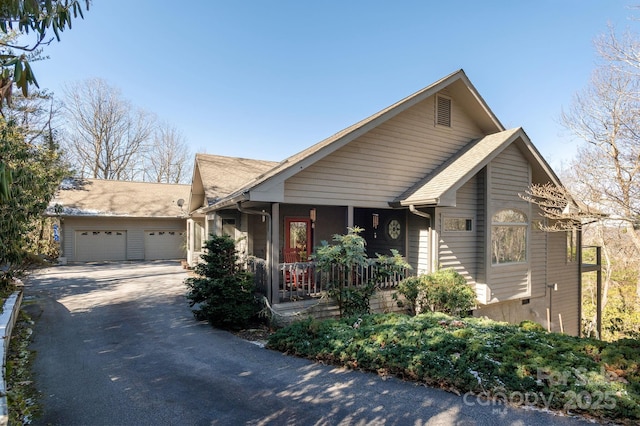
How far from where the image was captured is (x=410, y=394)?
14.4ft

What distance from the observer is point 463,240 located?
381 inches

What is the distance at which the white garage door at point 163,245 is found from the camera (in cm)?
2155

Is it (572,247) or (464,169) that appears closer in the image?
(464,169)

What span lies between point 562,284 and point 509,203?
5198 millimetres

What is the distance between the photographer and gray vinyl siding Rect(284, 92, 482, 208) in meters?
8.42

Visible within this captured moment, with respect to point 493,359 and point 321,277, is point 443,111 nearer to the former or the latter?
point 321,277

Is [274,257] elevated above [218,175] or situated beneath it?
situated beneath

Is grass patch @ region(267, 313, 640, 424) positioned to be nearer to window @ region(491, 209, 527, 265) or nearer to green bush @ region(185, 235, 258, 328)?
green bush @ region(185, 235, 258, 328)

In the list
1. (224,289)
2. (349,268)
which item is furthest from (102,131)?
(349,268)

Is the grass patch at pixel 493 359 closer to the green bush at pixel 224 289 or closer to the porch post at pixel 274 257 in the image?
the porch post at pixel 274 257

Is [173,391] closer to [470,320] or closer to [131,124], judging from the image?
[470,320]

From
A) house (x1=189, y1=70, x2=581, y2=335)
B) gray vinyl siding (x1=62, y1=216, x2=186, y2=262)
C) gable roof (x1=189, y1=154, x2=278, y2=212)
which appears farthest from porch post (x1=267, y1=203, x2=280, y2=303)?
gray vinyl siding (x1=62, y1=216, x2=186, y2=262)

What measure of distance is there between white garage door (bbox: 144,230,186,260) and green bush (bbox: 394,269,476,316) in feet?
56.4

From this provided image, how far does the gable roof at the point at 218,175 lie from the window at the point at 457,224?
7.71 metres
